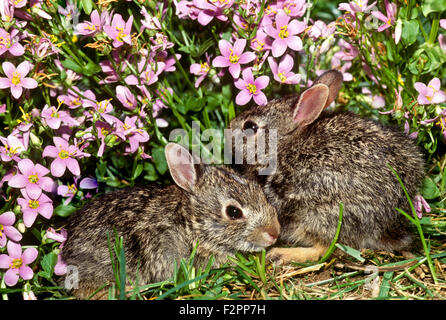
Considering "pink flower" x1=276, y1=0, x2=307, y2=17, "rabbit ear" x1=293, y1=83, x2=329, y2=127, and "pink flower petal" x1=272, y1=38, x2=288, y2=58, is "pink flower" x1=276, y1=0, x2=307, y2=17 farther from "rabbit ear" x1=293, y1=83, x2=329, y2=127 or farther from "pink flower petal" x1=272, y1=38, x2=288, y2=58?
"rabbit ear" x1=293, y1=83, x2=329, y2=127

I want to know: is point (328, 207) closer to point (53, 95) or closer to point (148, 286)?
point (148, 286)

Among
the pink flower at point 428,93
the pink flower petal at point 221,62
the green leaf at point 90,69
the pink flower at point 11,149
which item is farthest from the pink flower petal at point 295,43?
the pink flower at point 11,149

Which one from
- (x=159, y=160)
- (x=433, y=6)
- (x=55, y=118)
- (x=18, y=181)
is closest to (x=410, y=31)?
(x=433, y=6)

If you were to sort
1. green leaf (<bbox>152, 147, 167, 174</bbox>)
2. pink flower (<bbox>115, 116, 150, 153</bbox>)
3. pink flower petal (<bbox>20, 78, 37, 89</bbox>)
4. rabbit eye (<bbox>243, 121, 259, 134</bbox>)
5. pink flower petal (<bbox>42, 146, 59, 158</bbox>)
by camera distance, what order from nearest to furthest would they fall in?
pink flower petal (<bbox>20, 78, 37, 89</bbox>), pink flower petal (<bbox>42, 146, 59, 158</bbox>), pink flower (<bbox>115, 116, 150, 153</bbox>), green leaf (<bbox>152, 147, 167, 174</bbox>), rabbit eye (<bbox>243, 121, 259, 134</bbox>)

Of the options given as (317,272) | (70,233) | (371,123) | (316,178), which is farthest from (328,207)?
(70,233)

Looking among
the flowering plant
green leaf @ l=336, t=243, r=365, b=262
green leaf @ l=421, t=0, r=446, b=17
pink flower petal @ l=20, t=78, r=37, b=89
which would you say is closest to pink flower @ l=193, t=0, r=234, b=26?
the flowering plant

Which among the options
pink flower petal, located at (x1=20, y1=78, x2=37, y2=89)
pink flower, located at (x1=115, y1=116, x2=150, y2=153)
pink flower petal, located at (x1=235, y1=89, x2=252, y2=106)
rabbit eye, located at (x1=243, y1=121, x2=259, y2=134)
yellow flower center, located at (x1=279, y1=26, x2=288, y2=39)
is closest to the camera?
pink flower petal, located at (x1=20, y1=78, x2=37, y2=89)

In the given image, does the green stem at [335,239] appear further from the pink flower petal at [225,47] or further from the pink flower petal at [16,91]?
the pink flower petal at [16,91]

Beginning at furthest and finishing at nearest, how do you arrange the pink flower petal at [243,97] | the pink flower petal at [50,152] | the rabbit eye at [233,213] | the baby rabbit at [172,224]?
the pink flower petal at [243,97] < the rabbit eye at [233,213] < the baby rabbit at [172,224] < the pink flower petal at [50,152]
